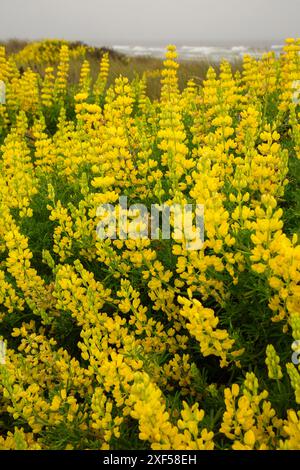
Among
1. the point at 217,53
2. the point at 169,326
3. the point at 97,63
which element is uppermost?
the point at 217,53

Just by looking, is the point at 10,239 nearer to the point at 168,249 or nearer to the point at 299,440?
the point at 168,249

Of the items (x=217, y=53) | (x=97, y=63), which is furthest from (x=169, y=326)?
(x=217, y=53)

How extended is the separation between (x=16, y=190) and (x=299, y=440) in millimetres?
2915

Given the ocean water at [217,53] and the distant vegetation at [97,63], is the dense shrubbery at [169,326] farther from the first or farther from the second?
the distant vegetation at [97,63]

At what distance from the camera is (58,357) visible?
243 cm

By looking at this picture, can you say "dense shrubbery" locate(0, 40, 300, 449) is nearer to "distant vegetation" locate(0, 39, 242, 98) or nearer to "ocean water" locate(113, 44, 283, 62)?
"ocean water" locate(113, 44, 283, 62)

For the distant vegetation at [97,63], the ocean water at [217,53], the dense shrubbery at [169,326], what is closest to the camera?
the dense shrubbery at [169,326]

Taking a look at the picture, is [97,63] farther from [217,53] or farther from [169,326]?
[217,53]

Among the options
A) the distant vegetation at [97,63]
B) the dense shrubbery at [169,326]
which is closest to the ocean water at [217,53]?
the distant vegetation at [97,63]

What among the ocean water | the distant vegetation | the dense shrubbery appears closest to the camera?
the dense shrubbery

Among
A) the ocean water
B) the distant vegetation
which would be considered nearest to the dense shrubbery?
the ocean water

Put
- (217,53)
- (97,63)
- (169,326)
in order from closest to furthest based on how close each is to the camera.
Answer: (169,326) < (97,63) < (217,53)

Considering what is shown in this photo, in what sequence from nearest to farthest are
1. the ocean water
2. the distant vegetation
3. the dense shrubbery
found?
1. the dense shrubbery
2. the ocean water
3. the distant vegetation
